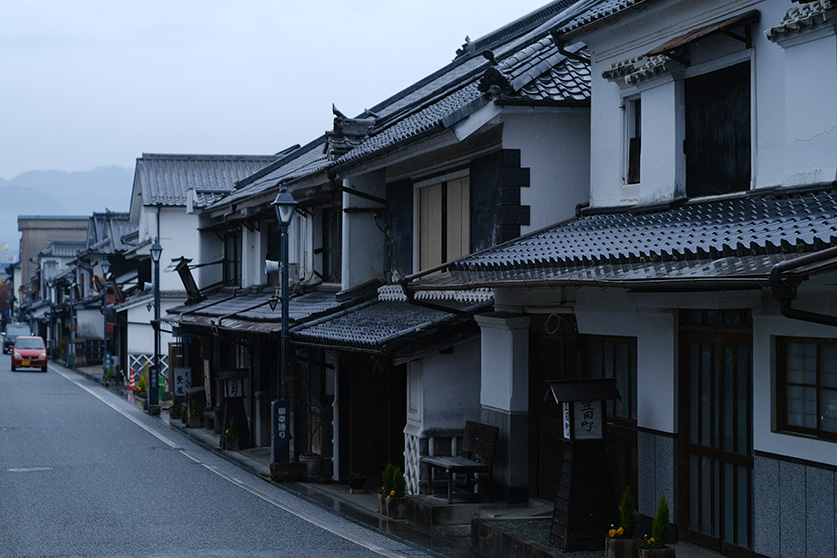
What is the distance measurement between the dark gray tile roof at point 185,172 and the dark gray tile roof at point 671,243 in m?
38.9

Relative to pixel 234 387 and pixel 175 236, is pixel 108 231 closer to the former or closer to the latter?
pixel 175 236

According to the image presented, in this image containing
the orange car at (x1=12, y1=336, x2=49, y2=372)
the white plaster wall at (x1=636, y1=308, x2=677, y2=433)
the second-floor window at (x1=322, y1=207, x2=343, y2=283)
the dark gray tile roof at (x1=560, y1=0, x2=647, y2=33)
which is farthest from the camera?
the orange car at (x1=12, y1=336, x2=49, y2=372)

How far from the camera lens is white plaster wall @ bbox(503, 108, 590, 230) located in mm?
15766

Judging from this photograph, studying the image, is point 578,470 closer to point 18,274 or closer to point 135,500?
point 135,500

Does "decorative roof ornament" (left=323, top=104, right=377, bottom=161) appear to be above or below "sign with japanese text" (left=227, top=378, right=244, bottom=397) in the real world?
above

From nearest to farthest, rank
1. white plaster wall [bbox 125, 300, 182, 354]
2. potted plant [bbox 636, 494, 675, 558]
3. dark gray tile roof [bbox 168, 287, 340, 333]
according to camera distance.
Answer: potted plant [bbox 636, 494, 675, 558]
dark gray tile roof [bbox 168, 287, 340, 333]
white plaster wall [bbox 125, 300, 182, 354]

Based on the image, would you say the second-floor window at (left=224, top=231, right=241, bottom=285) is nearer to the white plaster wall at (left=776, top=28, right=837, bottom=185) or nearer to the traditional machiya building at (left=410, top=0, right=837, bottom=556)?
the traditional machiya building at (left=410, top=0, right=837, bottom=556)

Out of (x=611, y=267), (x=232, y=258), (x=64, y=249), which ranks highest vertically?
(x=64, y=249)

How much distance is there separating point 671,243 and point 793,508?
265 centimetres

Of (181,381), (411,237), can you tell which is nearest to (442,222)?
(411,237)

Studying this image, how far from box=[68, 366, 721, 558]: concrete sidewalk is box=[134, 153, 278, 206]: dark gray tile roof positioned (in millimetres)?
32668

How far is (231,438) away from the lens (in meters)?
26.0

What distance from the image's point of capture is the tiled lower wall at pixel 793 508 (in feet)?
31.1

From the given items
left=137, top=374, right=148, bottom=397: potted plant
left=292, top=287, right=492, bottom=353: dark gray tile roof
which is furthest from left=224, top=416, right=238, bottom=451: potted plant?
left=137, top=374, right=148, bottom=397: potted plant
